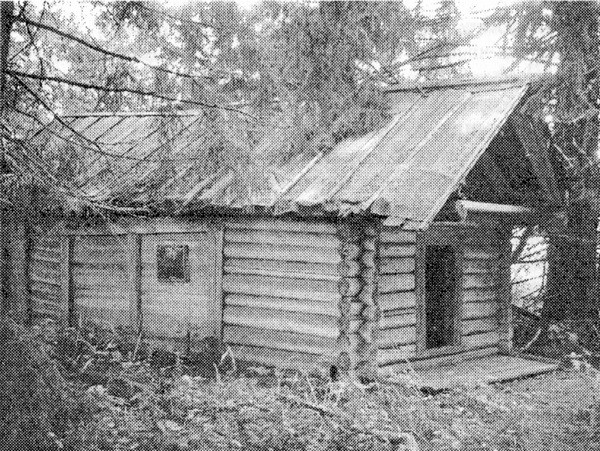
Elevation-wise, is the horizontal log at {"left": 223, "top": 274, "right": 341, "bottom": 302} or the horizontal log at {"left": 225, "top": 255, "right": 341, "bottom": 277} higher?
the horizontal log at {"left": 225, "top": 255, "right": 341, "bottom": 277}

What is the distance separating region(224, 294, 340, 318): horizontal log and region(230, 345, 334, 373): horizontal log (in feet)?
2.04

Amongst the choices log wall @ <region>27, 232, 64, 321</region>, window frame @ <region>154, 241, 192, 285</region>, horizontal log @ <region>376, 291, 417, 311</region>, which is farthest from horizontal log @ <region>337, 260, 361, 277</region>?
log wall @ <region>27, 232, 64, 321</region>

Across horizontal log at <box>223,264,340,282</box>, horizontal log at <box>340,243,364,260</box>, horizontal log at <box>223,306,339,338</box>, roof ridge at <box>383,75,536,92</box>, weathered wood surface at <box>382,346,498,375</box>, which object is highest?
roof ridge at <box>383,75,536,92</box>

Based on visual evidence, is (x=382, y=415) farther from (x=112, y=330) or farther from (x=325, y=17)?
(x=112, y=330)

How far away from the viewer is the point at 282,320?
36.4 ft

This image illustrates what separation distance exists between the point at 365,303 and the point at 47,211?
6519 mm

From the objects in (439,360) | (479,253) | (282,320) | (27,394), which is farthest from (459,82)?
(27,394)

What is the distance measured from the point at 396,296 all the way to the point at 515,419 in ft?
10.6

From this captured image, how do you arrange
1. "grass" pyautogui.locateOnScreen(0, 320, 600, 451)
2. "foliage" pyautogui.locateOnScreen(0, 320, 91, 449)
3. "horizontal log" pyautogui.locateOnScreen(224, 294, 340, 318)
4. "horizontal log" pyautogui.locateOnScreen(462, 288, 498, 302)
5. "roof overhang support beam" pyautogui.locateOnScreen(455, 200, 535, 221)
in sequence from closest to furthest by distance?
"foliage" pyautogui.locateOnScreen(0, 320, 91, 449) → "grass" pyautogui.locateOnScreen(0, 320, 600, 451) → "roof overhang support beam" pyautogui.locateOnScreen(455, 200, 535, 221) → "horizontal log" pyautogui.locateOnScreen(224, 294, 340, 318) → "horizontal log" pyautogui.locateOnScreen(462, 288, 498, 302)

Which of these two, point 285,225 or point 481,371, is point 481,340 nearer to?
point 481,371

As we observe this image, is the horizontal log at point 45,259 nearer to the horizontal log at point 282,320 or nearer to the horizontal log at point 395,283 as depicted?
the horizontal log at point 282,320

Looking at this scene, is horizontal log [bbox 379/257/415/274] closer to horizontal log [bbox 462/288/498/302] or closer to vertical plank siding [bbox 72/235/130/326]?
horizontal log [bbox 462/288/498/302]

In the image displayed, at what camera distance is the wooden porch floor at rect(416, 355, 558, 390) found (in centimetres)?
1024

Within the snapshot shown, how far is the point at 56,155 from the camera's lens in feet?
26.9
